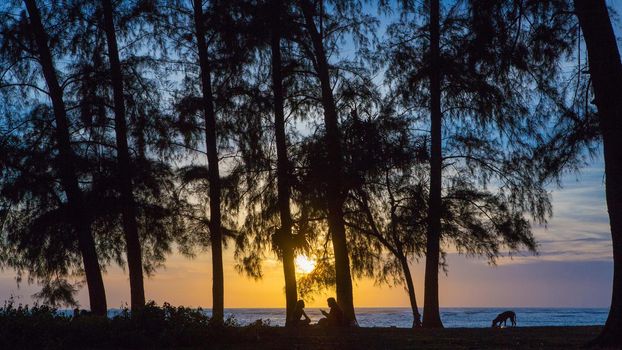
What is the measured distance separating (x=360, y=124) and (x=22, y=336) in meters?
13.5

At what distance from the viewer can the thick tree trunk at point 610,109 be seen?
12.5 meters

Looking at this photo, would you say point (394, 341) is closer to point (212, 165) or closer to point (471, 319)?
point (212, 165)

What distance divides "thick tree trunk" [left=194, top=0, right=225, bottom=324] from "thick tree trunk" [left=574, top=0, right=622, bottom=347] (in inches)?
469

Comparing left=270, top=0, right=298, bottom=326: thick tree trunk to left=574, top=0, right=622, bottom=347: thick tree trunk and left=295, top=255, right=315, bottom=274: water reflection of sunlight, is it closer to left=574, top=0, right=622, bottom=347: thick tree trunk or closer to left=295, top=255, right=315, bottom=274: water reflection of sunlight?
left=295, top=255, right=315, bottom=274: water reflection of sunlight

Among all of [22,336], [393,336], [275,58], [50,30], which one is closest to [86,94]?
[50,30]

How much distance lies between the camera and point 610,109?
1275 cm

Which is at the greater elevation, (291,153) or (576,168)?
(291,153)

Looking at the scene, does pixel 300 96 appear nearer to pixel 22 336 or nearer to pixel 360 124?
pixel 360 124

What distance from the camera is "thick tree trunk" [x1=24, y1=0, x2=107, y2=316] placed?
20.6 m

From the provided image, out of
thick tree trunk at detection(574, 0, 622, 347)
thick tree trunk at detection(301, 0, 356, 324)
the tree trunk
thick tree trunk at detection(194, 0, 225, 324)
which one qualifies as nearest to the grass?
thick tree trunk at detection(574, 0, 622, 347)

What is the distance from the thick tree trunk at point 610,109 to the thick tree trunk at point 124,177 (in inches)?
518

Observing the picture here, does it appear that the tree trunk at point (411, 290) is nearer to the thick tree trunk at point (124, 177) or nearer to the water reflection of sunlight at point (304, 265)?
the water reflection of sunlight at point (304, 265)

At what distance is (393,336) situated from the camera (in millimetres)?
15219

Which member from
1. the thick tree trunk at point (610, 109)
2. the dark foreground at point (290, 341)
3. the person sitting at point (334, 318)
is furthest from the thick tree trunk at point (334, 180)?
the thick tree trunk at point (610, 109)
